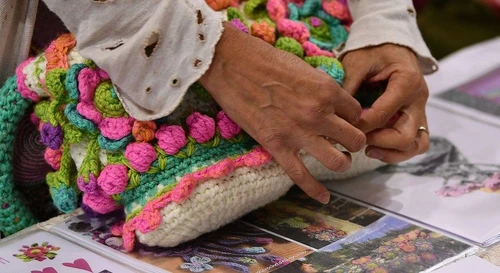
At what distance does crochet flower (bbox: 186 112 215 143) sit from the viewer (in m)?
0.78

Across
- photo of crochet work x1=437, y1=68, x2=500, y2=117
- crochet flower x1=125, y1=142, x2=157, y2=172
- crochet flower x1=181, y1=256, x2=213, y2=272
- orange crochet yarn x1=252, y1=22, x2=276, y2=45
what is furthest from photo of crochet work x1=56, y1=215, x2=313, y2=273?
photo of crochet work x1=437, y1=68, x2=500, y2=117

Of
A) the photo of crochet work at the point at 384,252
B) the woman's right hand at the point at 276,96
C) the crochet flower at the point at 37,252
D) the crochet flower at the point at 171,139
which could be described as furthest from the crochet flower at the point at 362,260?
the crochet flower at the point at 37,252

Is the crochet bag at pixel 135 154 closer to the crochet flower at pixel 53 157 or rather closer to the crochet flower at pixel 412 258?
the crochet flower at pixel 53 157

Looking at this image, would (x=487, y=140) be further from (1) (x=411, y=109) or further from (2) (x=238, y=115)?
(2) (x=238, y=115)

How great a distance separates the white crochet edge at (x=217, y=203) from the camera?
0.77 meters

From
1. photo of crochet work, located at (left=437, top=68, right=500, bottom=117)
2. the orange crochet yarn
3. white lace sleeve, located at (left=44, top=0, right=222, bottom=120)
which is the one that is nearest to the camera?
white lace sleeve, located at (left=44, top=0, right=222, bottom=120)

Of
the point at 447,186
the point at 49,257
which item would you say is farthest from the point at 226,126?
the point at 447,186

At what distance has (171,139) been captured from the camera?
768 millimetres

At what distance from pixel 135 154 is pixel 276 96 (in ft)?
0.51

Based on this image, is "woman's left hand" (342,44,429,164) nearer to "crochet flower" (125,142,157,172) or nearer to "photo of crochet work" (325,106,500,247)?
"photo of crochet work" (325,106,500,247)

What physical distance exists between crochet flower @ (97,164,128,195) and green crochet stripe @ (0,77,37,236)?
12 cm

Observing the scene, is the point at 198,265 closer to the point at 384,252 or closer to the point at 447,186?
the point at 384,252

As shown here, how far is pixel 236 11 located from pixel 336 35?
159mm

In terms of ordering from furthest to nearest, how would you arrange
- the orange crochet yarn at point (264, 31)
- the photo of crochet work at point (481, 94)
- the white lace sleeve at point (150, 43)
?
the photo of crochet work at point (481, 94) → the orange crochet yarn at point (264, 31) → the white lace sleeve at point (150, 43)
